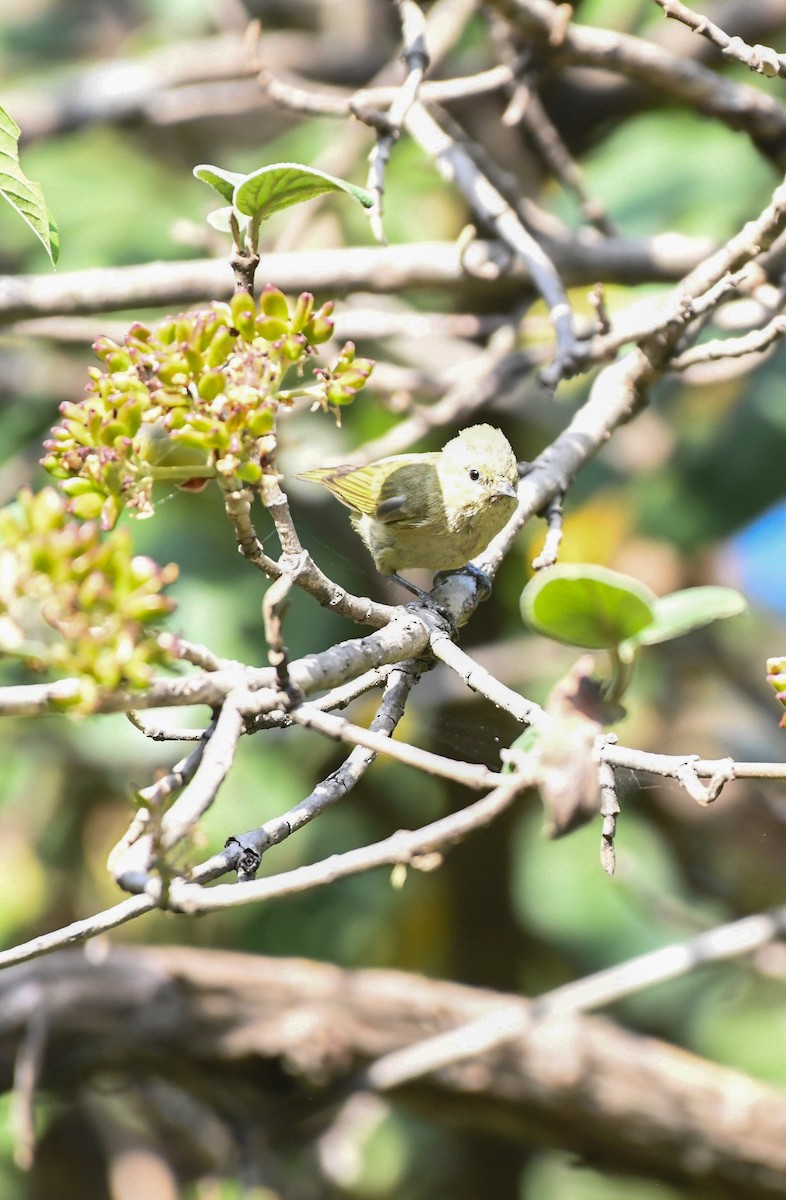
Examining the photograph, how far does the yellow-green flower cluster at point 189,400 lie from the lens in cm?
141

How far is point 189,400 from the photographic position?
4.77ft

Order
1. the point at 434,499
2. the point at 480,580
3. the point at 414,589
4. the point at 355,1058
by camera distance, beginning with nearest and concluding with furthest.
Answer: the point at 480,580, the point at 414,589, the point at 434,499, the point at 355,1058

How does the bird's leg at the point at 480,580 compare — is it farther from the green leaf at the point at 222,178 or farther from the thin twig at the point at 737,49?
the green leaf at the point at 222,178

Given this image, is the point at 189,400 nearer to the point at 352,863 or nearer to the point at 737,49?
the point at 352,863

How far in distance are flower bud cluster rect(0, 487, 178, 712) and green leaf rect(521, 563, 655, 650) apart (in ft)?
1.75

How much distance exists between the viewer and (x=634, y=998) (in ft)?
18.4

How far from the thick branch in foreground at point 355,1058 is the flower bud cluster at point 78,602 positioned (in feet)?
10.9

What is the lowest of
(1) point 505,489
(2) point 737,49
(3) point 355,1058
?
(3) point 355,1058

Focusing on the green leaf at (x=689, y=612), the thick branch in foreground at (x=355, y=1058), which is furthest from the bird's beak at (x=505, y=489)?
the thick branch in foreground at (x=355, y=1058)

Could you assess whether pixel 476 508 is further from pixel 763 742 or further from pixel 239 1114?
pixel 763 742

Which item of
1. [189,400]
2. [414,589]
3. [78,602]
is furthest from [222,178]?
[414,589]

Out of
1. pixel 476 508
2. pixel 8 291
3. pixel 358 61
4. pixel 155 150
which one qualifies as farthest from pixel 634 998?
pixel 155 150

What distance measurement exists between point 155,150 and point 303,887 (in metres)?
6.15

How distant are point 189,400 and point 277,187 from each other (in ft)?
1.00
